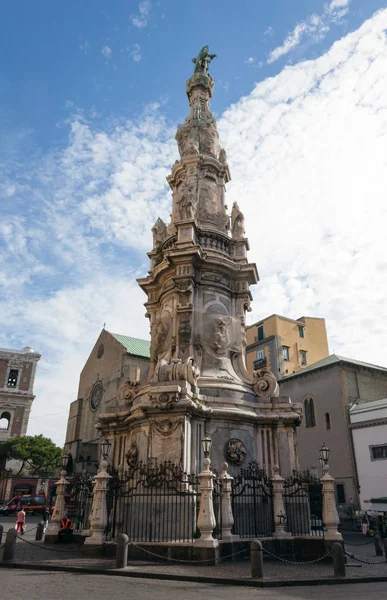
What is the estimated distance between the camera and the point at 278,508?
1434cm

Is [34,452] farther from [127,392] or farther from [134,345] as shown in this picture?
[127,392]

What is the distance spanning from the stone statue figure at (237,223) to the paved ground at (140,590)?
14.9 meters

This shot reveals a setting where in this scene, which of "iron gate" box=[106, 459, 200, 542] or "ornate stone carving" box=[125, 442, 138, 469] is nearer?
"iron gate" box=[106, 459, 200, 542]

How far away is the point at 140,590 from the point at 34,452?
52.5 m

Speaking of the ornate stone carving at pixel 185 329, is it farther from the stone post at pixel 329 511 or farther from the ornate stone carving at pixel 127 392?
the stone post at pixel 329 511

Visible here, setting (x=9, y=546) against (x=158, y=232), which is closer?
(x=9, y=546)

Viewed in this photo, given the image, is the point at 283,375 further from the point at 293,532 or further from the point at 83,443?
the point at 293,532

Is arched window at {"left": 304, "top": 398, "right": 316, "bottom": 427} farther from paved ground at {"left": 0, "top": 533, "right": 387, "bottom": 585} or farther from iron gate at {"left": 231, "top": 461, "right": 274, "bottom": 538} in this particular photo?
paved ground at {"left": 0, "top": 533, "right": 387, "bottom": 585}

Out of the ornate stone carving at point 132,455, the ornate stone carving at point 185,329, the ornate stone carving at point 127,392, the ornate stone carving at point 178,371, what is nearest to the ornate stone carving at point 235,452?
the ornate stone carving at point 178,371

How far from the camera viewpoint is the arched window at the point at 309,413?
39491 mm

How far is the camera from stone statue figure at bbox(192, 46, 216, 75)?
26438 millimetres

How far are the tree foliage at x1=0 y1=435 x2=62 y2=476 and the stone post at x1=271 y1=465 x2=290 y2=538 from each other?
4832 centimetres

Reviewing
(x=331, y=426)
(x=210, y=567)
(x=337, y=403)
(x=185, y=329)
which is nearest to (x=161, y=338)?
(x=185, y=329)

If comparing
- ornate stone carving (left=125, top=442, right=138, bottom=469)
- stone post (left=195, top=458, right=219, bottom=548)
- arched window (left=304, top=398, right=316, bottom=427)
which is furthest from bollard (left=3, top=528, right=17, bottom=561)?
arched window (left=304, top=398, right=316, bottom=427)
